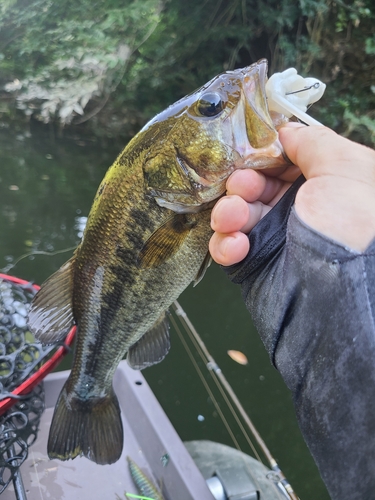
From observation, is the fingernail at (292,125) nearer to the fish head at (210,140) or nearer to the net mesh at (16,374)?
the fish head at (210,140)

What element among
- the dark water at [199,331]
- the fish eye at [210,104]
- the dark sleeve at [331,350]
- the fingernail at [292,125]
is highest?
the fish eye at [210,104]

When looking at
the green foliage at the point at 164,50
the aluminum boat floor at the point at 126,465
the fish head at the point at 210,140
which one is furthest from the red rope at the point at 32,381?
the green foliage at the point at 164,50

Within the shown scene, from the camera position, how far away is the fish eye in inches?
52.1

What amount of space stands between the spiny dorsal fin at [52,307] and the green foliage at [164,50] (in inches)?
196

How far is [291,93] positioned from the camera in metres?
1.28

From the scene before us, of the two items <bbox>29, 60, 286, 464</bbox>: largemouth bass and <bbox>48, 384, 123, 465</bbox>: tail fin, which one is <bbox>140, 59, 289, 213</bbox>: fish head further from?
<bbox>48, 384, 123, 465</bbox>: tail fin

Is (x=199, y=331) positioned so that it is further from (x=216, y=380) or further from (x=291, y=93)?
(x=291, y=93)

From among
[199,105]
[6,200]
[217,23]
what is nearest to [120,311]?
[199,105]

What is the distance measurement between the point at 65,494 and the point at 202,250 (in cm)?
153

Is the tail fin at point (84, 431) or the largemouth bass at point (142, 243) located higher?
the largemouth bass at point (142, 243)

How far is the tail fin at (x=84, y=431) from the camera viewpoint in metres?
1.84

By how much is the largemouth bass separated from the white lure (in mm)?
35

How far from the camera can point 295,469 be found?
3.32m

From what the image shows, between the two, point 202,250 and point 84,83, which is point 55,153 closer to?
point 84,83
